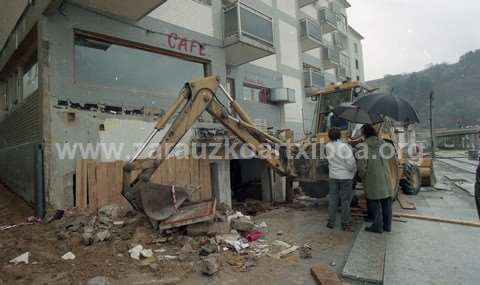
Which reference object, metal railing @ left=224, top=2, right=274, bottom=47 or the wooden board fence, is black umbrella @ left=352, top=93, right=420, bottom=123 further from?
metal railing @ left=224, top=2, right=274, bottom=47

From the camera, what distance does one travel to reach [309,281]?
341 cm

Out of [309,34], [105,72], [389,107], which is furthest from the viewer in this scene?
[309,34]

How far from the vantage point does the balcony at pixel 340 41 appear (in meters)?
21.9

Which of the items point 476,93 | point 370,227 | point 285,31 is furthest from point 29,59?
point 476,93

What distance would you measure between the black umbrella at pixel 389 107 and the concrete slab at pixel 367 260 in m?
2.14

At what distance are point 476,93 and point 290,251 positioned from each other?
76347mm

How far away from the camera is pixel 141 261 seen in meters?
3.94

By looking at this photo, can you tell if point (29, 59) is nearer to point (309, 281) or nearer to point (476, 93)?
point (309, 281)

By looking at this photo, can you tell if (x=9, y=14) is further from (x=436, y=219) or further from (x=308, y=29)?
(x=308, y=29)

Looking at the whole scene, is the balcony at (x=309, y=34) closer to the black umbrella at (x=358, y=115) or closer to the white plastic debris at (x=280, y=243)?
the black umbrella at (x=358, y=115)

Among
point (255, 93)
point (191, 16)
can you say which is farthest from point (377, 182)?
point (255, 93)

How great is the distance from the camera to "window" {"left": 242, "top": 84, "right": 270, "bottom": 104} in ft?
38.3

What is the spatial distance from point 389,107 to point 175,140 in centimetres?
393

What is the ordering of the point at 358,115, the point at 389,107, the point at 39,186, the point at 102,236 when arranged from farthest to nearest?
1. the point at 358,115
2. the point at 39,186
3. the point at 389,107
4. the point at 102,236
